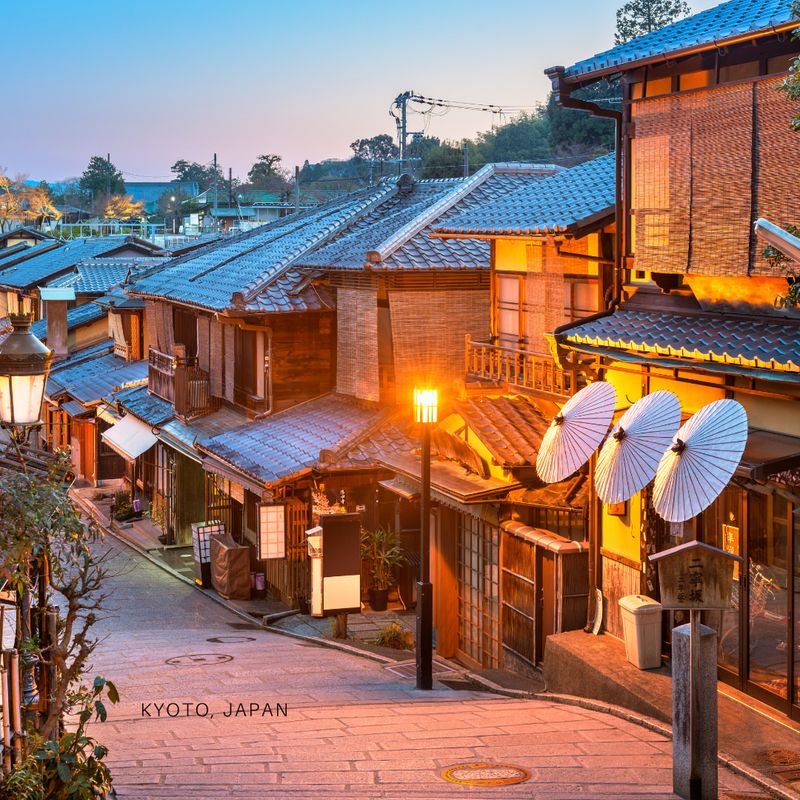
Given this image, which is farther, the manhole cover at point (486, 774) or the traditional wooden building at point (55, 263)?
the traditional wooden building at point (55, 263)

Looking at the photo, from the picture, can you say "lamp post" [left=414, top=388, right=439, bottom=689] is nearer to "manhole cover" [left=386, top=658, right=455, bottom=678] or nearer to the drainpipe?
"manhole cover" [left=386, top=658, right=455, bottom=678]

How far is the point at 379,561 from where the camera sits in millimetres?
23281

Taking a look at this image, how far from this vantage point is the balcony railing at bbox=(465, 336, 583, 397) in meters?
18.0

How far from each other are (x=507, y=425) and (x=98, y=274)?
33.9m

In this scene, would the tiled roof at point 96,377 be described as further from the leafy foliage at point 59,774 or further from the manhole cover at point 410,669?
the leafy foliage at point 59,774

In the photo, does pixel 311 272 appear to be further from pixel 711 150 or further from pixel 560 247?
pixel 711 150

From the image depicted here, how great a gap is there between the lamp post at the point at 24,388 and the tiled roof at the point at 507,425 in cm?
936

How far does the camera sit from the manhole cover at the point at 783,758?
11.3 m

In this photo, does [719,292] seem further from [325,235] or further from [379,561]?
[325,235]

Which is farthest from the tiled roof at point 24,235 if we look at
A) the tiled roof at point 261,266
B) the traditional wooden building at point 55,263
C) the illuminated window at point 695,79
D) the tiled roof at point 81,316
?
the illuminated window at point 695,79

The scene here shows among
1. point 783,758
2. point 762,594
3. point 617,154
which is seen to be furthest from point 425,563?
point 783,758

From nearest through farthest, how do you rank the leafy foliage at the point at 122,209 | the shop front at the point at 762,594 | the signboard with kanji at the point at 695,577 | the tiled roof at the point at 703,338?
the signboard with kanji at the point at 695,577, the tiled roof at the point at 703,338, the shop front at the point at 762,594, the leafy foliage at the point at 122,209

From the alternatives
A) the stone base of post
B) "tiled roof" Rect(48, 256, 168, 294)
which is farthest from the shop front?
"tiled roof" Rect(48, 256, 168, 294)

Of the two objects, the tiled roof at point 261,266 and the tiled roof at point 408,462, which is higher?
the tiled roof at point 261,266
